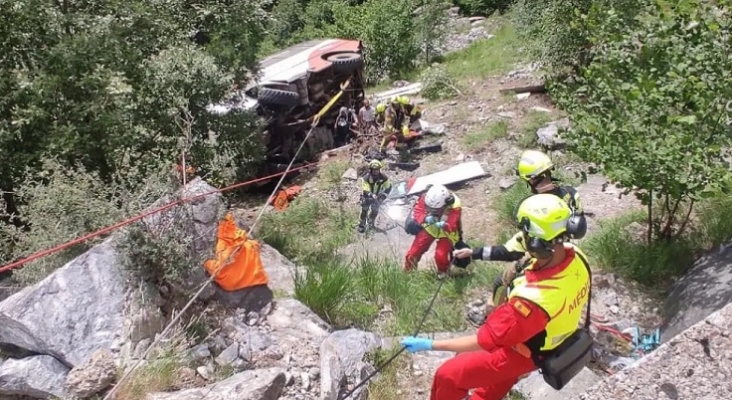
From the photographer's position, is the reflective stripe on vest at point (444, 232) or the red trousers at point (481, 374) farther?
the reflective stripe on vest at point (444, 232)

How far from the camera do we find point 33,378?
3.78m

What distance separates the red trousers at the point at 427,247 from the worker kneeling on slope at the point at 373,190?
1773 mm

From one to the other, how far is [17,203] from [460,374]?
530 centimetres

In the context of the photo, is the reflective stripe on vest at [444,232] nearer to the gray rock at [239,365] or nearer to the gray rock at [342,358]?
the gray rock at [342,358]

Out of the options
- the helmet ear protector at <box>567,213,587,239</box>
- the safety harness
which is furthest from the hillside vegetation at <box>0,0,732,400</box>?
the helmet ear protector at <box>567,213,587,239</box>

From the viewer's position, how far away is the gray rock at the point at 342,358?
4.02 m

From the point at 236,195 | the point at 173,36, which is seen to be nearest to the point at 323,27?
the point at 236,195

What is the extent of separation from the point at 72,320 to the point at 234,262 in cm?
126

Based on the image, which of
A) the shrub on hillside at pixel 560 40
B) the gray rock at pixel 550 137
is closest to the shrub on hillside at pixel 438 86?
the shrub on hillside at pixel 560 40

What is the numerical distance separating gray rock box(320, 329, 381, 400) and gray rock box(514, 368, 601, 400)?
38.8 inches

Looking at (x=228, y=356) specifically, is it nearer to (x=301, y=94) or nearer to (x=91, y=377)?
(x=91, y=377)

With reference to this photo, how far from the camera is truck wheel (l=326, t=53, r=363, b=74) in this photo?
1223 centimetres

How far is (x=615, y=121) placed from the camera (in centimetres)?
504

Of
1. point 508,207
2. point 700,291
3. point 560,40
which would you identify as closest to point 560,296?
point 700,291
